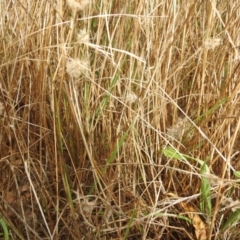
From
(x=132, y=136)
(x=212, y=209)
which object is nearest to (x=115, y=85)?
(x=132, y=136)

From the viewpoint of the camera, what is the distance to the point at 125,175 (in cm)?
138

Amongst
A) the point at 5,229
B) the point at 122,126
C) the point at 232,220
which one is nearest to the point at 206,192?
the point at 232,220

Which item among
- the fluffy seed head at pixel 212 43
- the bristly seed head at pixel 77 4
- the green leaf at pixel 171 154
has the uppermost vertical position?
the bristly seed head at pixel 77 4

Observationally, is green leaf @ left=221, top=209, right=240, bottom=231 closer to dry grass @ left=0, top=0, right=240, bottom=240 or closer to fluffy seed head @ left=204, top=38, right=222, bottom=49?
dry grass @ left=0, top=0, right=240, bottom=240

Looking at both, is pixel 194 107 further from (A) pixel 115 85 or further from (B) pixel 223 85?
(A) pixel 115 85

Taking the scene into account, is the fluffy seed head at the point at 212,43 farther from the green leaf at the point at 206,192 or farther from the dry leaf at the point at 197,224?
the dry leaf at the point at 197,224

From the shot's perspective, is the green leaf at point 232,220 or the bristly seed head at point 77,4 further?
the green leaf at point 232,220

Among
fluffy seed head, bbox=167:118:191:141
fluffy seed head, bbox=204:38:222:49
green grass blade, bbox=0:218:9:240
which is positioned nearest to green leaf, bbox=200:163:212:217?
fluffy seed head, bbox=167:118:191:141

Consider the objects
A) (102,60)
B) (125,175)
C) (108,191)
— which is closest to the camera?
(108,191)

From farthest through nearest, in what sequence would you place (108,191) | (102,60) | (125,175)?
(102,60) < (125,175) < (108,191)

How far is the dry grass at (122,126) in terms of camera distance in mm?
1319

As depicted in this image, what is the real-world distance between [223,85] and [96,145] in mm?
353

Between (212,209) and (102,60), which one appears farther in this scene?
(102,60)

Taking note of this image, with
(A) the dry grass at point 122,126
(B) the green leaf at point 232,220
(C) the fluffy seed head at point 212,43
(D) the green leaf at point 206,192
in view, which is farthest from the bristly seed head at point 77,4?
(B) the green leaf at point 232,220
